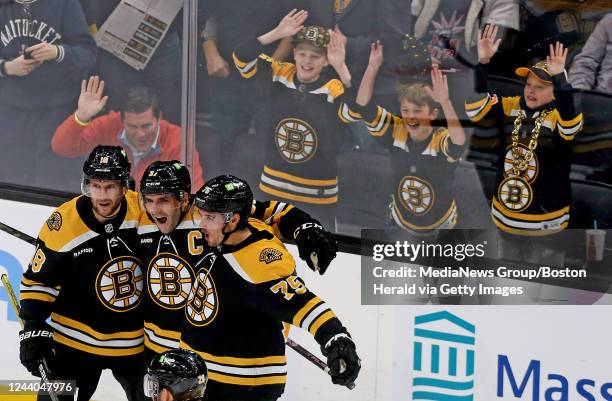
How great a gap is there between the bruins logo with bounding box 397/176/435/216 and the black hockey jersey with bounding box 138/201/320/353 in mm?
605

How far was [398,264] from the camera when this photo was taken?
4.08m

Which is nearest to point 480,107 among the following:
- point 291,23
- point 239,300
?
point 291,23

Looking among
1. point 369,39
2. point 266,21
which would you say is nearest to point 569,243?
point 369,39

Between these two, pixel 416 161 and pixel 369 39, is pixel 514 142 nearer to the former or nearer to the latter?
pixel 416 161

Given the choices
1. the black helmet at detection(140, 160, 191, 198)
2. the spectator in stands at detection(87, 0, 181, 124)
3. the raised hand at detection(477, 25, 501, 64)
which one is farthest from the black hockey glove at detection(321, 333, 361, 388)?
the spectator in stands at detection(87, 0, 181, 124)

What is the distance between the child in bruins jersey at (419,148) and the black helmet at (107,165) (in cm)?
99

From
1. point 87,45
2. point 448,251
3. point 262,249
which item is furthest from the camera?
point 87,45

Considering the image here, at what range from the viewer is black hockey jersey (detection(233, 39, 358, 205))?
13.5 ft

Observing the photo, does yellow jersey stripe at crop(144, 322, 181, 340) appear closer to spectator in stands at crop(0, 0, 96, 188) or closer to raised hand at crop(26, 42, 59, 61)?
spectator in stands at crop(0, 0, 96, 188)

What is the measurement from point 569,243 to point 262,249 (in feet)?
4.00

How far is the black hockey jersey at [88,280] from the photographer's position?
346cm

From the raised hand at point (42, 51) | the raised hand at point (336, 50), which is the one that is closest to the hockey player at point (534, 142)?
the raised hand at point (336, 50)

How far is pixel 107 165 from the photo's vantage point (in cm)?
344

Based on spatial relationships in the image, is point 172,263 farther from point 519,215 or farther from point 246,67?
point 519,215
